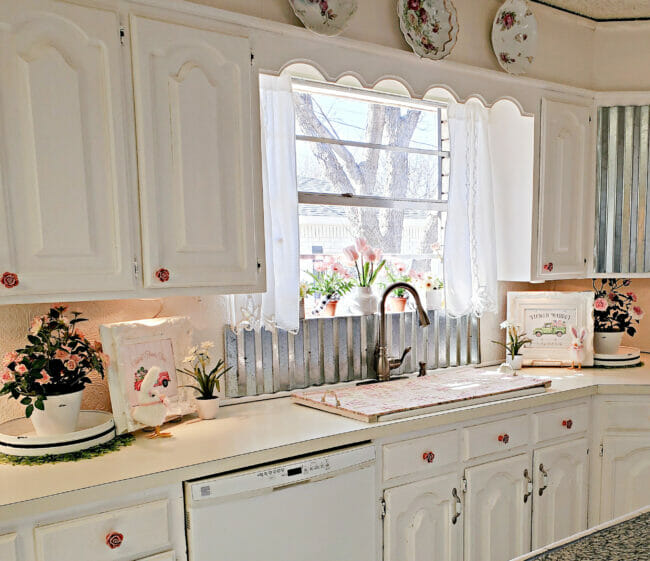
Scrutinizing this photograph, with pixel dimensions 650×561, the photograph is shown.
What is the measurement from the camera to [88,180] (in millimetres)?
1565

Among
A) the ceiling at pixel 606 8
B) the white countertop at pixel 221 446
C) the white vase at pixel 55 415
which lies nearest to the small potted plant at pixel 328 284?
the white countertop at pixel 221 446

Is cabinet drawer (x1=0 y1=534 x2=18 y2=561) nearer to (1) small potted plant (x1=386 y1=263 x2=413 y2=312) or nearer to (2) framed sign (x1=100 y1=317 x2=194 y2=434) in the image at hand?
(2) framed sign (x1=100 y1=317 x2=194 y2=434)

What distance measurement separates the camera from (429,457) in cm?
194

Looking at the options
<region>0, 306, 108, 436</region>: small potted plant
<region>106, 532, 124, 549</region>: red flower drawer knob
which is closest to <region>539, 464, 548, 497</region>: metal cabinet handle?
<region>106, 532, 124, 549</region>: red flower drawer knob

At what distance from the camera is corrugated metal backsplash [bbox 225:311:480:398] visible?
2.17 metres

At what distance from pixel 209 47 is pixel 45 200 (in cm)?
69

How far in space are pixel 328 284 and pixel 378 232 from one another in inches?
14.7

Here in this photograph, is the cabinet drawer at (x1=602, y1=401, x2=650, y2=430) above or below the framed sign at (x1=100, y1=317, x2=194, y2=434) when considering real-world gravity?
below

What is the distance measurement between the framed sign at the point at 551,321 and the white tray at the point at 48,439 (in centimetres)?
198

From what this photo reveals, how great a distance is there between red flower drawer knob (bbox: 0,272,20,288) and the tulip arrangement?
1.33m

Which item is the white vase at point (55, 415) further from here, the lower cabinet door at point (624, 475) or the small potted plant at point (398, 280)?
the lower cabinet door at point (624, 475)

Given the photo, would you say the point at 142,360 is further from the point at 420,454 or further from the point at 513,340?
the point at 513,340

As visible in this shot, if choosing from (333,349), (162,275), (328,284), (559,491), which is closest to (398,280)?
(328,284)

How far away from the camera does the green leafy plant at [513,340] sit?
2668 millimetres
